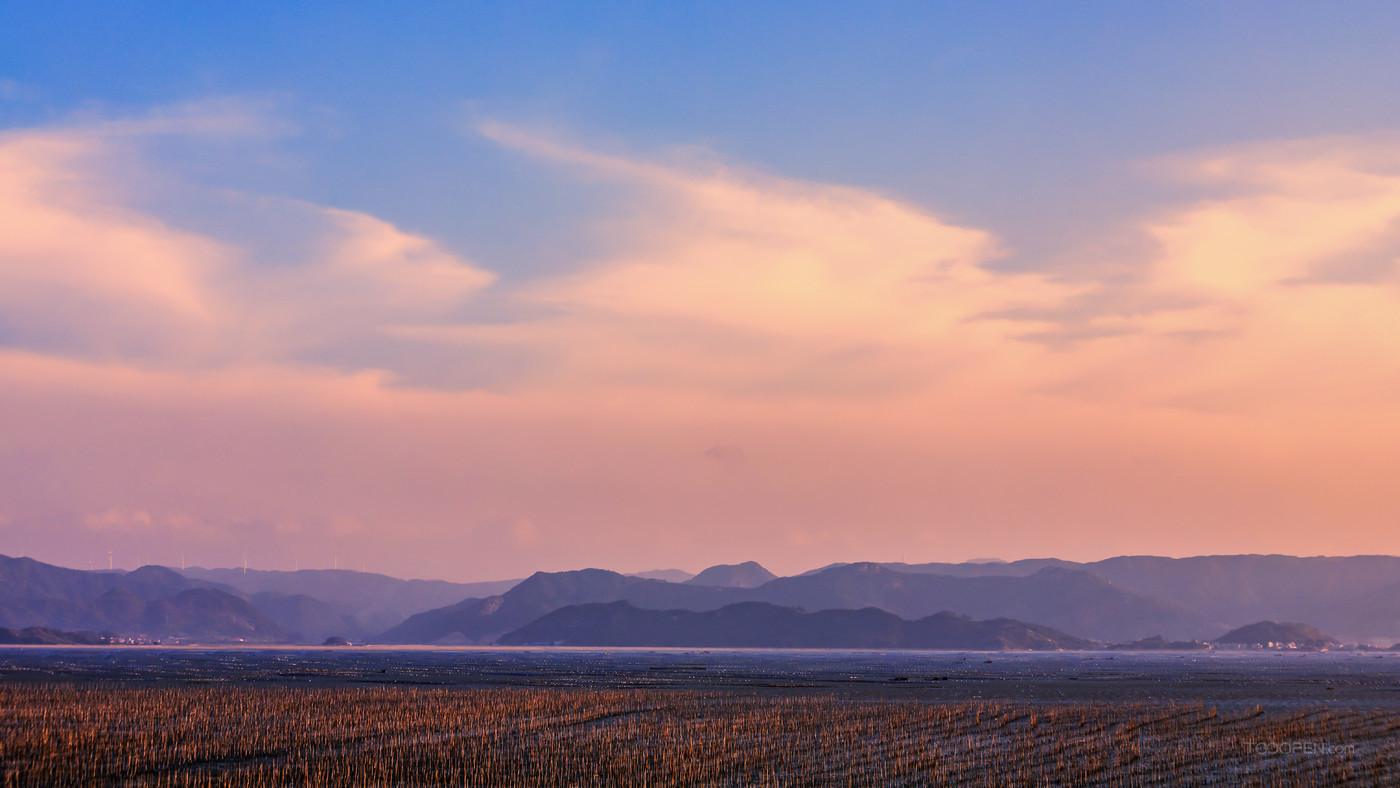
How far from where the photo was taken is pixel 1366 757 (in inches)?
1946

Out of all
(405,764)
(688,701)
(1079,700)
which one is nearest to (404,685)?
(688,701)

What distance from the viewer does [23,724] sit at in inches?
2341

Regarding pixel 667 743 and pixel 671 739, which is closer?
pixel 667 743

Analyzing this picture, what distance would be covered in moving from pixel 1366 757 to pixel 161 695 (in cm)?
7929

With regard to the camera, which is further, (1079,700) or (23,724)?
(1079,700)

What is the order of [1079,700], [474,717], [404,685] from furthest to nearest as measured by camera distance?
[404,685]
[1079,700]
[474,717]

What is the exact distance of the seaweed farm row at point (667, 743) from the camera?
43.3 meters

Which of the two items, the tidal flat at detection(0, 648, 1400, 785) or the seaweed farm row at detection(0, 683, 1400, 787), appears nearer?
the seaweed farm row at detection(0, 683, 1400, 787)

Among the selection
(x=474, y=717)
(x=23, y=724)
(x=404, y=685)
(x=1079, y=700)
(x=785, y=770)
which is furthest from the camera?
(x=404, y=685)

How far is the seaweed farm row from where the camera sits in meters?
43.3

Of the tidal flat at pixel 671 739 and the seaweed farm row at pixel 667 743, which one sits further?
the tidal flat at pixel 671 739

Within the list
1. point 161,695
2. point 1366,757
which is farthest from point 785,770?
point 161,695

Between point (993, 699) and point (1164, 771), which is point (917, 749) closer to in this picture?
point (1164, 771)

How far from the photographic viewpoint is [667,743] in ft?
178
